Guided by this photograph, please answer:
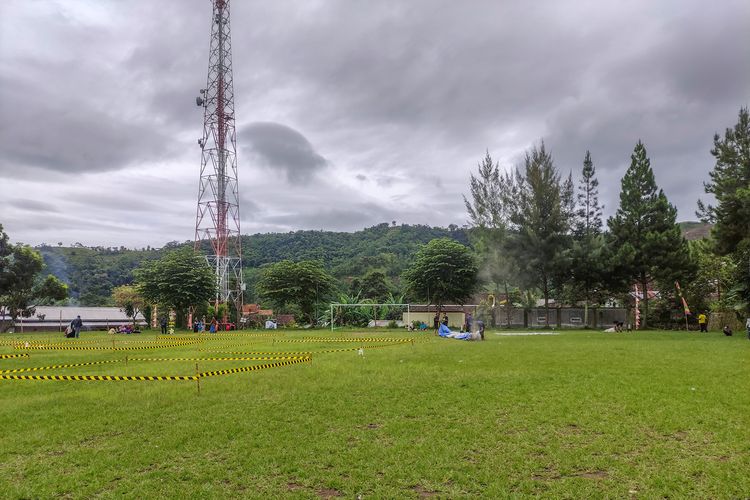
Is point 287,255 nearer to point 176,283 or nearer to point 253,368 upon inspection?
point 176,283

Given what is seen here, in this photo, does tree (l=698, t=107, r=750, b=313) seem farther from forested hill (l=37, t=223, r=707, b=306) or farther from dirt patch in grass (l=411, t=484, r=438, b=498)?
forested hill (l=37, t=223, r=707, b=306)

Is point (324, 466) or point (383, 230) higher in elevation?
point (383, 230)

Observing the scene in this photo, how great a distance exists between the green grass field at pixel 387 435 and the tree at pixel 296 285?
1565 inches

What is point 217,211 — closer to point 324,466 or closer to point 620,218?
point 620,218

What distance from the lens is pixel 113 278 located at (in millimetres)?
89812

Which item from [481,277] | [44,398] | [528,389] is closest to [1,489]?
[44,398]

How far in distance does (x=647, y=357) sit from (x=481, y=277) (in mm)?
28573

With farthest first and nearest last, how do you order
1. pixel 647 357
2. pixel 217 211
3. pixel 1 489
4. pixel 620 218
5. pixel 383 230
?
pixel 383 230 → pixel 217 211 → pixel 620 218 → pixel 647 357 → pixel 1 489

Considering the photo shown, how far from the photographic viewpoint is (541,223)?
4038cm

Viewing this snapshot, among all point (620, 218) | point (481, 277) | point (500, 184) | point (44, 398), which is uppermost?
point (500, 184)

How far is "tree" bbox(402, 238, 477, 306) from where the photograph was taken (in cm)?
4528

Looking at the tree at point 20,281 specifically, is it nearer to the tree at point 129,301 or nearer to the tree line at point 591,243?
the tree at point 129,301

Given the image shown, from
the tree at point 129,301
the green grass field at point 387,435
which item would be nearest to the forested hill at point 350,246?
the tree at point 129,301

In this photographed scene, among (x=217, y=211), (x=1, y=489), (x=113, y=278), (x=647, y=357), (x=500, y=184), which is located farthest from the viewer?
(x=113, y=278)
